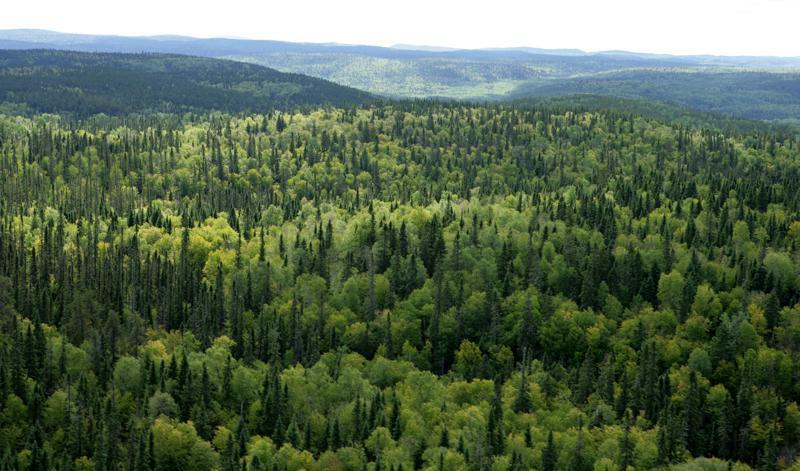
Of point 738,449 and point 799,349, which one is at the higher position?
point 799,349

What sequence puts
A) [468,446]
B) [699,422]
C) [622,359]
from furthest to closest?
1. [622,359]
2. [699,422]
3. [468,446]

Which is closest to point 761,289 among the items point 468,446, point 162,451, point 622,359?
point 622,359

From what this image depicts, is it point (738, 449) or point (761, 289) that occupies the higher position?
point (761, 289)

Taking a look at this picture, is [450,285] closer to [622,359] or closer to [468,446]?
[622,359]

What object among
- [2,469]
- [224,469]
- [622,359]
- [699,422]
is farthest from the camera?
[622,359]

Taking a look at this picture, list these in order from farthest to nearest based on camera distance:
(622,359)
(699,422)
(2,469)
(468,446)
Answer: (622,359), (699,422), (468,446), (2,469)

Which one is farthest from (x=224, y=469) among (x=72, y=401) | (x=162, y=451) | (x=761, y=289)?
(x=761, y=289)

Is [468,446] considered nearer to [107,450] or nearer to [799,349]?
[107,450]

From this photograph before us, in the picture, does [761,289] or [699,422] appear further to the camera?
[761,289]

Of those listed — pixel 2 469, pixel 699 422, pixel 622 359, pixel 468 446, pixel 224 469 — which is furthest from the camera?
pixel 622 359
